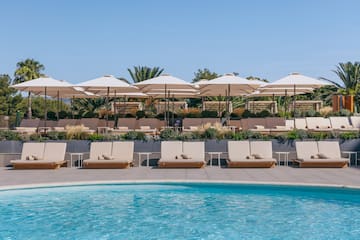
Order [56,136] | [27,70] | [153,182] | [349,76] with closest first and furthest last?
[153,182] < [56,136] < [349,76] < [27,70]

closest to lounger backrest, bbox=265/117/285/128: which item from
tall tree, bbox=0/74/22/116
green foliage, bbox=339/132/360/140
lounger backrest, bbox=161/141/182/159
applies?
green foliage, bbox=339/132/360/140

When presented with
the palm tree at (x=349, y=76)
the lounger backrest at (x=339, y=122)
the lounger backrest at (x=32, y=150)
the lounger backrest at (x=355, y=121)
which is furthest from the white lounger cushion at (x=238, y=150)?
the palm tree at (x=349, y=76)

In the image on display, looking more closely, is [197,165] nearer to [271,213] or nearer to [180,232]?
[271,213]

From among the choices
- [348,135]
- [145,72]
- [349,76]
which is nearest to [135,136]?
[348,135]

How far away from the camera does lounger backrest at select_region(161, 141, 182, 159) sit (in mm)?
13195

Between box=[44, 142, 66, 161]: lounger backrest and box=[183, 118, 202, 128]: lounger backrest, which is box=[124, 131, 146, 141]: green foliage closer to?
box=[44, 142, 66, 161]: lounger backrest

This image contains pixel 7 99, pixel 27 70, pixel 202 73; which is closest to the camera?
pixel 7 99

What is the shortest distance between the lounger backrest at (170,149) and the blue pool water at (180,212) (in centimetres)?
292

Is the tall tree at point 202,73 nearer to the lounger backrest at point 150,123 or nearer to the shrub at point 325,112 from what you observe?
the shrub at point 325,112

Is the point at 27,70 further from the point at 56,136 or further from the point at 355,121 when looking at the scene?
the point at 355,121

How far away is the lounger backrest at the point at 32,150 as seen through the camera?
13225 mm

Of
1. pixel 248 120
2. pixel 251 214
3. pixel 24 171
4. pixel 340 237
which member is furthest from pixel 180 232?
pixel 248 120

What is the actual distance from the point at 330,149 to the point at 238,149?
9.40 feet

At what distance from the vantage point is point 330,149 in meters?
13.3
